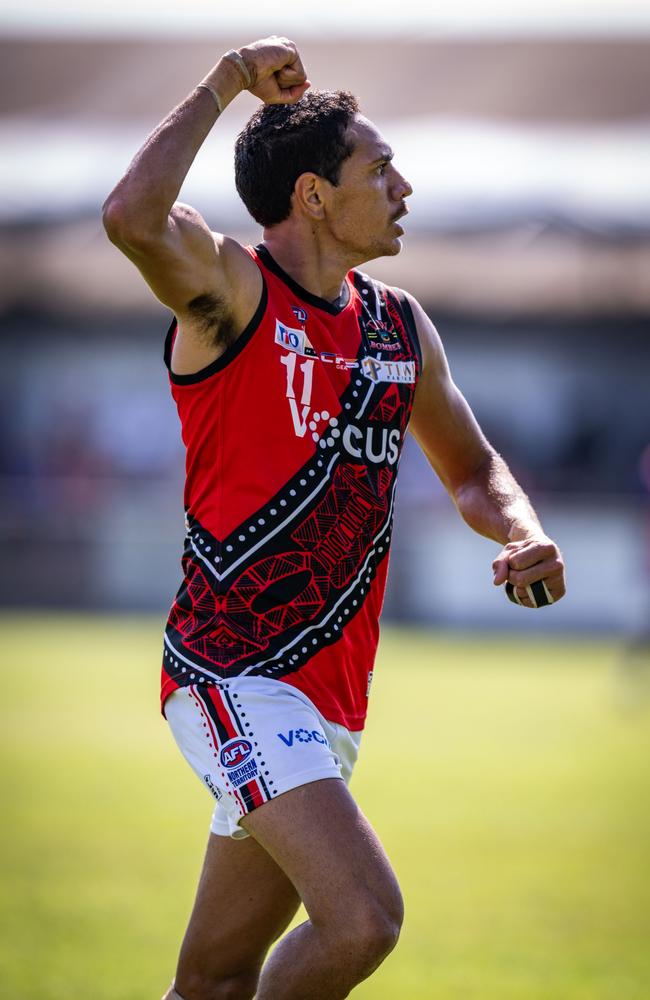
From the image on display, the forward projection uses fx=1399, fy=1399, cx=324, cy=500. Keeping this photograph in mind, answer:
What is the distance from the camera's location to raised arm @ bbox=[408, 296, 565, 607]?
460cm

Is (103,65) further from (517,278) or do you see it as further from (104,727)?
(104,727)

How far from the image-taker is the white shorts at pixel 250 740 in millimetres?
3852

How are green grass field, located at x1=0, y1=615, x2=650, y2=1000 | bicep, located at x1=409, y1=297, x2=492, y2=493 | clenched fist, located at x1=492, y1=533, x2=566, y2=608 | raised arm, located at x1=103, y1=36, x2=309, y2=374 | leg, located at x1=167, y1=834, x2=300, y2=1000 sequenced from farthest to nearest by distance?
green grass field, located at x1=0, y1=615, x2=650, y2=1000, bicep, located at x1=409, y1=297, x2=492, y2=493, leg, located at x1=167, y1=834, x2=300, y2=1000, clenched fist, located at x1=492, y1=533, x2=566, y2=608, raised arm, located at x1=103, y1=36, x2=309, y2=374

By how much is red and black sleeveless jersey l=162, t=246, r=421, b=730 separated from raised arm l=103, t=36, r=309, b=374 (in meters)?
0.09

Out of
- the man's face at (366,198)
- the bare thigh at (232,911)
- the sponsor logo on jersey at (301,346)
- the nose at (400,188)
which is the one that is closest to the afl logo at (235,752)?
the bare thigh at (232,911)

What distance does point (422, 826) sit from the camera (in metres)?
9.03

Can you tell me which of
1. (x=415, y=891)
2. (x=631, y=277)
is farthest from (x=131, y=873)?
(x=631, y=277)

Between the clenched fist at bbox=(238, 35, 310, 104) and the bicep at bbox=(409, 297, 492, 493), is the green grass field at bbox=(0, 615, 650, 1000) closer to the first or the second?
the bicep at bbox=(409, 297, 492, 493)

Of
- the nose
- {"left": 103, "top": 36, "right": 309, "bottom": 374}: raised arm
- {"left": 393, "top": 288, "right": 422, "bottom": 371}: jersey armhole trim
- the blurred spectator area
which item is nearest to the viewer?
{"left": 103, "top": 36, "right": 309, "bottom": 374}: raised arm

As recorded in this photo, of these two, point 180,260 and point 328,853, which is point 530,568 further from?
point 180,260

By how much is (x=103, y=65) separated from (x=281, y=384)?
22.5 m

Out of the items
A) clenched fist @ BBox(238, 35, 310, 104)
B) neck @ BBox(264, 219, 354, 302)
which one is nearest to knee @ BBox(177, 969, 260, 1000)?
neck @ BBox(264, 219, 354, 302)

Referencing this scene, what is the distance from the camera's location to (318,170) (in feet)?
14.6

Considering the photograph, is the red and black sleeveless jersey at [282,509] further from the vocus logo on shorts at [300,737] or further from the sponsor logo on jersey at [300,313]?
the vocus logo on shorts at [300,737]
